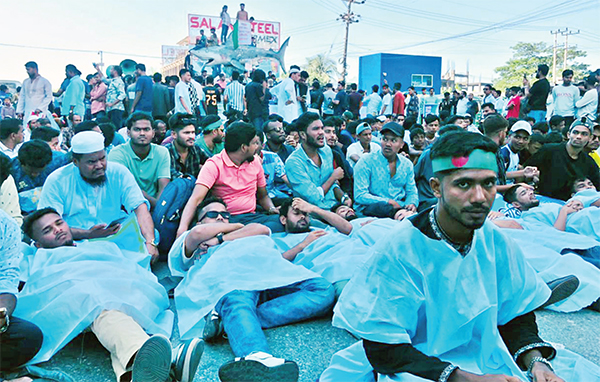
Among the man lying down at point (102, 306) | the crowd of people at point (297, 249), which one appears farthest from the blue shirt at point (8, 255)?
the man lying down at point (102, 306)

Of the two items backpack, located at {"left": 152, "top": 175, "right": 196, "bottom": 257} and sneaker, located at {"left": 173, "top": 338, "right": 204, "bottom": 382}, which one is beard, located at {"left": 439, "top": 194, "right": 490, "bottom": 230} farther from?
backpack, located at {"left": 152, "top": 175, "right": 196, "bottom": 257}

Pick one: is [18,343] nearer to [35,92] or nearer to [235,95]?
[35,92]

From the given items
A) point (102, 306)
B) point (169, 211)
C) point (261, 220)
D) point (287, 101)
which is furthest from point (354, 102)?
point (102, 306)

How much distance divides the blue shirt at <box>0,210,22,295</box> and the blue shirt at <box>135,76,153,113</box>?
23.7 feet

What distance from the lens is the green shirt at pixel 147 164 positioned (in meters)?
5.15

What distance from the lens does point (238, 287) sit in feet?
10.3

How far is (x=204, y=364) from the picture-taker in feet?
9.30

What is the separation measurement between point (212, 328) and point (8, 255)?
116 cm

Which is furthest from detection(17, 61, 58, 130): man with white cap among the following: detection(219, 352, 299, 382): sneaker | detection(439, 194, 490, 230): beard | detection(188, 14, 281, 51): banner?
detection(188, 14, 281, 51): banner

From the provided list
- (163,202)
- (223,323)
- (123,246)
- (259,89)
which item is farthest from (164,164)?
(259,89)

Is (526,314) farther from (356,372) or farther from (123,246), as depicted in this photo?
(123,246)

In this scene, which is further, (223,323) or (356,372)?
(223,323)

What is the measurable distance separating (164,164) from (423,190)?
9.49 feet

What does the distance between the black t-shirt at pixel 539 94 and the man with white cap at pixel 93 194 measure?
362 inches
